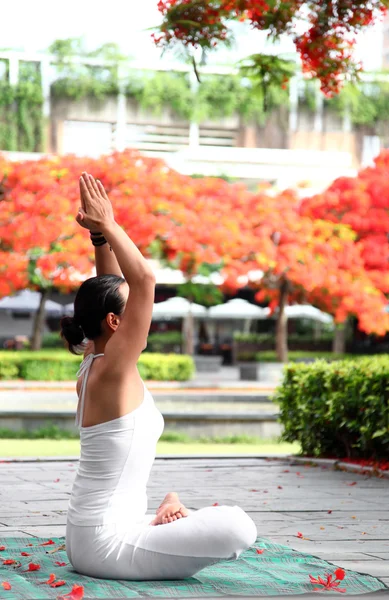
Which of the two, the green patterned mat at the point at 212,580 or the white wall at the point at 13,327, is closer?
the green patterned mat at the point at 212,580

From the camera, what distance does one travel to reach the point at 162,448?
548 inches

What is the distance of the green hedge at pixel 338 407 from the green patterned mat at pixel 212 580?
15.5 ft

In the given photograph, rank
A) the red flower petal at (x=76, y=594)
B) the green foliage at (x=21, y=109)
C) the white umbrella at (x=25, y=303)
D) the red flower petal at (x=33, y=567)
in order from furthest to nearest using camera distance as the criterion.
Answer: the green foliage at (x=21, y=109) → the white umbrella at (x=25, y=303) → the red flower petal at (x=33, y=567) → the red flower petal at (x=76, y=594)

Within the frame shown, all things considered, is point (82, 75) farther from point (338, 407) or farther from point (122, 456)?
point (122, 456)

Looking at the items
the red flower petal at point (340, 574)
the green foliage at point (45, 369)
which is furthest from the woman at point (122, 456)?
the green foliage at point (45, 369)

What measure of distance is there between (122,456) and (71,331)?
0.57m

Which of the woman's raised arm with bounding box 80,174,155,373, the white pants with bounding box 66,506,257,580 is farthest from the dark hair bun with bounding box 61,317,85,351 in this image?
the white pants with bounding box 66,506,257,580

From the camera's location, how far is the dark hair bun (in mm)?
4316

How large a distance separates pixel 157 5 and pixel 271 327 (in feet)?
128

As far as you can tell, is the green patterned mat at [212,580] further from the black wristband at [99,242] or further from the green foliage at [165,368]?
the green foliage at [165,368]

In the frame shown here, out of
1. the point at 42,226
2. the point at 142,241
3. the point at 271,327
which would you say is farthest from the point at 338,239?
the point at 271,327

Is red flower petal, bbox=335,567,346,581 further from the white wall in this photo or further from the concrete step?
the white wall

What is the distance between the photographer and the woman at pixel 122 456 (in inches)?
161

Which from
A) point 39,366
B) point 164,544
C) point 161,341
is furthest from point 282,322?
point 164,544
